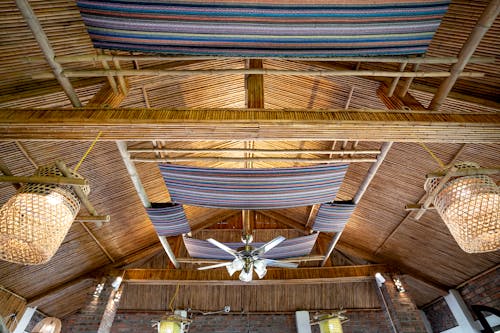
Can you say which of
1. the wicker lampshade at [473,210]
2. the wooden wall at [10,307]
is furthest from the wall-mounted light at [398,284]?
the wooden wall at [10,307]

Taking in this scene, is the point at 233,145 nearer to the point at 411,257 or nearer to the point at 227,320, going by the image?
the point at 227,320

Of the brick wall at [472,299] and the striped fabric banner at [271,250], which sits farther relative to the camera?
the striped fabric banner at [271,250]

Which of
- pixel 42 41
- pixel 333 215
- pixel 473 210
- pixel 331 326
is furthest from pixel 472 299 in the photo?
pixel 42 41

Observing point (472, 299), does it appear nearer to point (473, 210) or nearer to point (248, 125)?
point (473, 210)

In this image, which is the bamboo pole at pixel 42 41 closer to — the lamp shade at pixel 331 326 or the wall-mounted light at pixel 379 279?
the lamp shade at pixel 331 326

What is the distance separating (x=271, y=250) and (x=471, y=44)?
528cm

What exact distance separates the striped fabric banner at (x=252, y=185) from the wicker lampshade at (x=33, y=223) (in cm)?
179

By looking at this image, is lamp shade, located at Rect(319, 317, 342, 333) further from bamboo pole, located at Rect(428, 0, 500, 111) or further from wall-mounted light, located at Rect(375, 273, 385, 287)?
bamboo pole, located at Rect(428, 0, 500, 111)

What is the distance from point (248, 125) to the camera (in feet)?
9.76

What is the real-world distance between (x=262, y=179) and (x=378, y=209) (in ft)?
11.6

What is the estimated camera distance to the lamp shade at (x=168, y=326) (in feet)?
20.3

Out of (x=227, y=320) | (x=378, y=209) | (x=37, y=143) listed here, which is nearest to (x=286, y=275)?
(x=227, y=320)

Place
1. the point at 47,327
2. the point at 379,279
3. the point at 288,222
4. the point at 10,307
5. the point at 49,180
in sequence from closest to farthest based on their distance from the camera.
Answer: the point at 49,180 → the point at 47,327 → the point at 10,307 → the point at 379,279 → the point at 288,222

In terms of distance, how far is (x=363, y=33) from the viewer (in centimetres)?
249
